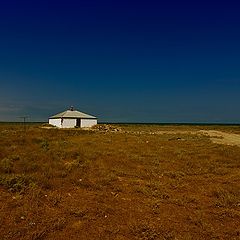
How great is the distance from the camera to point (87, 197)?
10.5m

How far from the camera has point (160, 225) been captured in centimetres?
833

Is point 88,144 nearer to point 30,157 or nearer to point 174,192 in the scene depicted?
point 30,157

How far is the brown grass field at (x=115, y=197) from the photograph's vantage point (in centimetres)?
800

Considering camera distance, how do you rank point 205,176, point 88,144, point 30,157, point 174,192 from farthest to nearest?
point 88,144, point 30,157, point 205,176, point 174,192

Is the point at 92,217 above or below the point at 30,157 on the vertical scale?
below

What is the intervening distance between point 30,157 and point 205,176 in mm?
8443

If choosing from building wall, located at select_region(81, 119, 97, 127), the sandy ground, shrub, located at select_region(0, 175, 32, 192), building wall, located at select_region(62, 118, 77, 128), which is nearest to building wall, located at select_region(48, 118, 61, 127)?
building wall, located at select_region(62, 118, 77, 128)

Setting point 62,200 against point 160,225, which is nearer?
point 160,225

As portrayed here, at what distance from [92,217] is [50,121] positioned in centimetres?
5480

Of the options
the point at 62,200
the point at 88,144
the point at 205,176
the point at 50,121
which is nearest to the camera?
the point at 62,200

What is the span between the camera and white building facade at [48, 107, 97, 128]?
55.0m

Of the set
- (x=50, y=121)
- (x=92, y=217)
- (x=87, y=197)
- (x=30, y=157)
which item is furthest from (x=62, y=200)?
(x=50, y=121)

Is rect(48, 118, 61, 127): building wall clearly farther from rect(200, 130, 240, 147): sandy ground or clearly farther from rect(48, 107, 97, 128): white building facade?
rect(200, 130, 240, 147): sandy ground

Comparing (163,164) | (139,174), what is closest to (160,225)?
(139,174)
